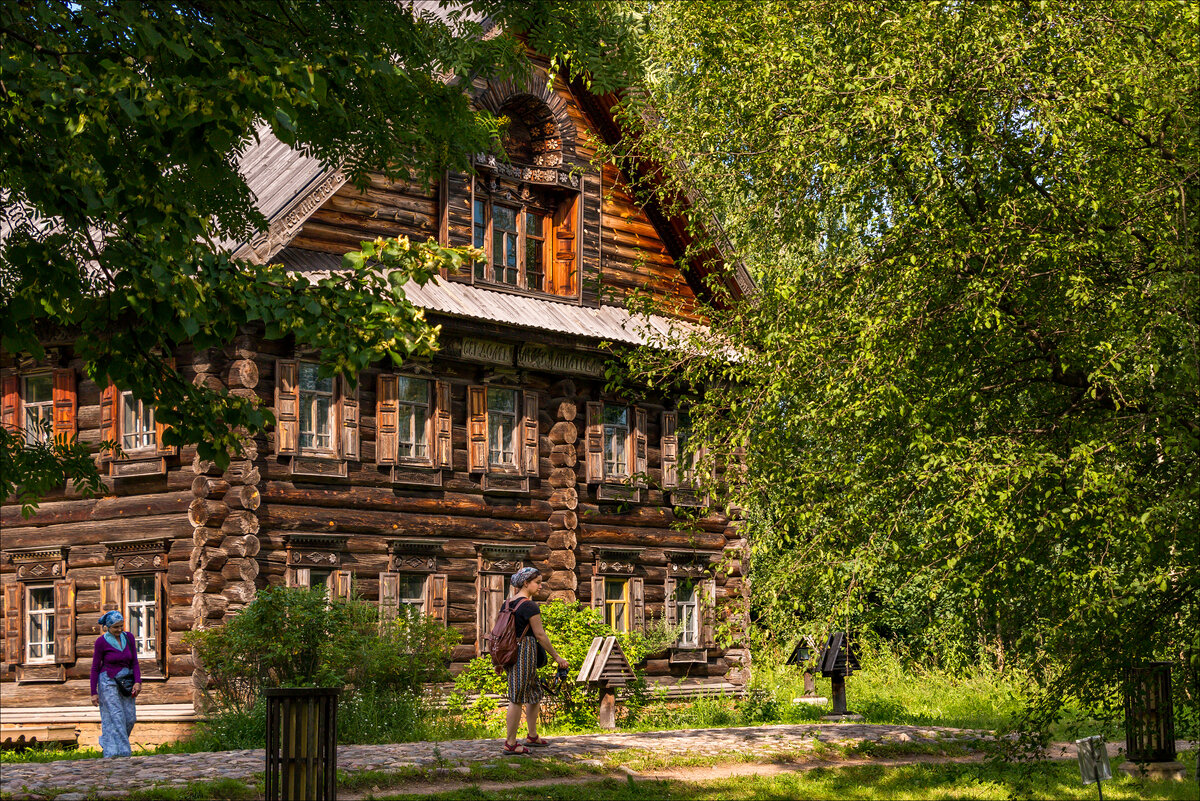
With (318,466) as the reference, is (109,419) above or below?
above

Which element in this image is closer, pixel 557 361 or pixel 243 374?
pixel 243 374

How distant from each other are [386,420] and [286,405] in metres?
1.69

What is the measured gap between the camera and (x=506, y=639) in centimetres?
1277

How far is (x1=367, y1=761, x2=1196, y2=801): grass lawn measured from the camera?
11.0 metres

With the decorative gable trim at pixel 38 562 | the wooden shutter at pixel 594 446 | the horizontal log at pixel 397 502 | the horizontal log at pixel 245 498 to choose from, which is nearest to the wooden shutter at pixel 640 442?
the wooden shutter at pixel 594 446

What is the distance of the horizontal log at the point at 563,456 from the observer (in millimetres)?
21188

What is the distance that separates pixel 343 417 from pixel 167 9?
1062 centimetres

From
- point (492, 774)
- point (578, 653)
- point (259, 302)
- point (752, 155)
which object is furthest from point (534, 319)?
point (259, 302)

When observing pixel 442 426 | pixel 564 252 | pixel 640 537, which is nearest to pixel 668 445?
pixel 640 537

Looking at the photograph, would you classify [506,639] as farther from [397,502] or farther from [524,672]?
[397,502]

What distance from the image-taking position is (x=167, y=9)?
840 cm

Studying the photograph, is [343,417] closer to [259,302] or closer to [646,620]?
[646,620]

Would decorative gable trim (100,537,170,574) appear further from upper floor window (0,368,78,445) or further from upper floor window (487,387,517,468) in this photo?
upper floor window (487,387,517,468)

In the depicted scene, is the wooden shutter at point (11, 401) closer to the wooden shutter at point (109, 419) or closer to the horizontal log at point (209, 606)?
the wooden shutter at point (109, 419)
